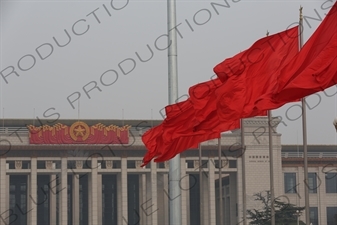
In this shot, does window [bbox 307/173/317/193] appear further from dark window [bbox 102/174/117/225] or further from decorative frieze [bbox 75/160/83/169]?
decorative frieze [bbox 75/160/83/169]

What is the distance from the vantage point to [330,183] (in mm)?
63875

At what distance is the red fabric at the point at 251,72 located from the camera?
1338 cm

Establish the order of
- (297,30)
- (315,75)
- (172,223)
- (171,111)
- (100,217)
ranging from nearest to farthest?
1. (315,75)
2. (172,223)
3. (297,30)
4. (171,111)
5. (100,217)

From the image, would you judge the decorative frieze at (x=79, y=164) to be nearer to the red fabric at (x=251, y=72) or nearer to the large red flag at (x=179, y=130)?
the large red flag at (x=179, y=130)

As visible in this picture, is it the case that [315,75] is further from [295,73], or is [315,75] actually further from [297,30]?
[297,30]

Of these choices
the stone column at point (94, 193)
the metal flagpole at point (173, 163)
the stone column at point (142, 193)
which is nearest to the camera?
the metal flagpole at point (173, 163)

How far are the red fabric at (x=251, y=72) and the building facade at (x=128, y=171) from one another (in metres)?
40.8

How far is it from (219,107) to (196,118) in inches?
67.7

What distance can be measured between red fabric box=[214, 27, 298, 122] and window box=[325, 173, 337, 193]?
5056 centimetres

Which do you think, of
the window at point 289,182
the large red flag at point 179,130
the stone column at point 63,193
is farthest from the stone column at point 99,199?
the large red flag at point 179,130

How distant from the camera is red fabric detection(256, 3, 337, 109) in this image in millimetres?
10180

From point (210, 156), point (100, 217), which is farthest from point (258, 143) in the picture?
point (100, 217)

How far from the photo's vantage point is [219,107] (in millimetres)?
13414

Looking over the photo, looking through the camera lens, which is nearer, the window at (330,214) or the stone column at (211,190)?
the stone column at (211,190)
